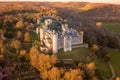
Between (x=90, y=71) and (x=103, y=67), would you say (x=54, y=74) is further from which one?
(x=103, y=67)

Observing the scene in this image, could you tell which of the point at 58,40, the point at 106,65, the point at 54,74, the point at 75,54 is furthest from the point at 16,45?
the point at 106,65

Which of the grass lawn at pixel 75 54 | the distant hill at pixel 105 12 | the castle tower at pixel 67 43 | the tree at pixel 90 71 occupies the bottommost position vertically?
the distant hill at pixel 105 12

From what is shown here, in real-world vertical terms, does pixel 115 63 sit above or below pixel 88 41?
below

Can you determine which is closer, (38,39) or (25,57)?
(25,57)

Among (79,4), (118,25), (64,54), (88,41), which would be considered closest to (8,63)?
(64,54)

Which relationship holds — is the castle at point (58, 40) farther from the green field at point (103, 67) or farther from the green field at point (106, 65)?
the green field at point (106, 65)

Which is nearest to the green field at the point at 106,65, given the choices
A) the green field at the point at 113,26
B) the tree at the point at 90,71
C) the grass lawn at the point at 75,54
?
the grass lawn at the point at 75,54

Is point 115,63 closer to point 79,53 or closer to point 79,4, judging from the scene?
point 79,53

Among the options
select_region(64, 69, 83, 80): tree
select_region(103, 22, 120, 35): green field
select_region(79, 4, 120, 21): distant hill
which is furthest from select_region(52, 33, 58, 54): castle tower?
select_region(79, 4, 120, 21): distant hill
